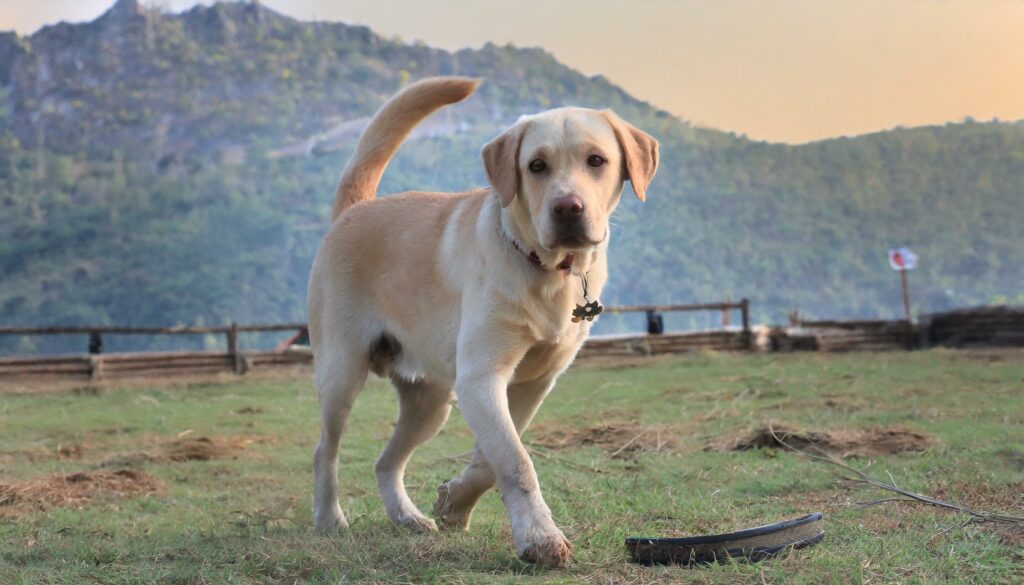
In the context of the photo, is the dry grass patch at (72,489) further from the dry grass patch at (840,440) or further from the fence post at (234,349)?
the fence post at (234,349)

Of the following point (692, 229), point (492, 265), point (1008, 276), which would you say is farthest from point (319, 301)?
point (692, 229)

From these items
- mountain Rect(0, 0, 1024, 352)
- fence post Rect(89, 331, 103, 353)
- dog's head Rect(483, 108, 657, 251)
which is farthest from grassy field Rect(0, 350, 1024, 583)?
mountain Rect(0, 0, 1024, 352)

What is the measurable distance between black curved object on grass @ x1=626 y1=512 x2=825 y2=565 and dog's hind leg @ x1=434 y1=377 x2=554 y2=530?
1.06 metres

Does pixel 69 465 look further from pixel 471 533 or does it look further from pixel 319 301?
pixel 471 533

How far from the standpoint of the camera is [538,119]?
167 inches

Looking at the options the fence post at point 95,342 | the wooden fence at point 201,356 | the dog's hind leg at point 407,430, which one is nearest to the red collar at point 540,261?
the dog's hind leg at point 407,430

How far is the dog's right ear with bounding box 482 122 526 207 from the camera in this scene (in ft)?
13.8

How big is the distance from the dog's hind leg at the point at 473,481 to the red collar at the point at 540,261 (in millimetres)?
641

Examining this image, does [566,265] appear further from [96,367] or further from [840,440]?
[96,367]

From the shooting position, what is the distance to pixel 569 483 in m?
5.96

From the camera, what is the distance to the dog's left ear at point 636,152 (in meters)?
4.30

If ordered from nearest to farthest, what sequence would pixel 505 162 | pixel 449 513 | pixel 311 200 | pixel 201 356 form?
pixel 505 162 < pixel 449 513 < pixel 201 356 < pixel 311 200

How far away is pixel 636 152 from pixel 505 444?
4.30ft

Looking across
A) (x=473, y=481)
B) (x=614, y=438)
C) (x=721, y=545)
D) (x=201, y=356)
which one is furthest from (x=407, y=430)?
(x=201, y=356)
